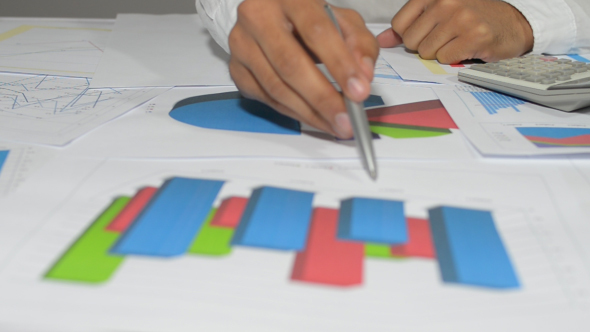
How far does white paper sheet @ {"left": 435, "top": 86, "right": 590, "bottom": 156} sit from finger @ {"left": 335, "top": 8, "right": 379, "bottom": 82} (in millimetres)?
108

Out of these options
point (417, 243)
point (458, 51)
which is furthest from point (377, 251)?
point (458, 51)

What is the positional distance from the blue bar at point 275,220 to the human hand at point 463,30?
0.43 meters

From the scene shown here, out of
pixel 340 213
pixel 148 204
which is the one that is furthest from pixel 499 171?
pixel 148 204

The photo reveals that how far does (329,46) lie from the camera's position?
14.1 inches

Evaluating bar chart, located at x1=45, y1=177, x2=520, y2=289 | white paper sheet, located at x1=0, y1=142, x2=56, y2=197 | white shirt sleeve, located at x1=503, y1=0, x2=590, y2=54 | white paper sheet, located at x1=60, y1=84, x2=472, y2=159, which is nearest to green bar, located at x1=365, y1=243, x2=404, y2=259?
bar chart, located at x1=45, y1=177, x2=520, y2=289

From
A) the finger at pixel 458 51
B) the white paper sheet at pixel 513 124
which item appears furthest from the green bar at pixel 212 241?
the finger at pixel 458 51

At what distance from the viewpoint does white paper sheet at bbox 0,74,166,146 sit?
40 cm

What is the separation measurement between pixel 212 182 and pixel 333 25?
Result: 16cm

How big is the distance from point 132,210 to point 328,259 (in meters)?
0.13

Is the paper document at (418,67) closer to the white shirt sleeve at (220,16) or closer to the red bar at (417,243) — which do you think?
the white shirt sleeve at (220,16)

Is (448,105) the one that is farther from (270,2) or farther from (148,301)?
(148,301)

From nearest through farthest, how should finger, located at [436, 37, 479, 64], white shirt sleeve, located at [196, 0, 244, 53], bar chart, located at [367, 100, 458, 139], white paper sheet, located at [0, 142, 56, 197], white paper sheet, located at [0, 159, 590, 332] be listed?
white paper sheet, located at [0, 159, 590, 332] → white paper sheet, located at [0, 142, 56, 197] → bar chart, located at [367, 100, 458, 139] → white shirt sleeve, located at [196, 0, 244, 53] → finger, located at [436, 37, 479, 64]

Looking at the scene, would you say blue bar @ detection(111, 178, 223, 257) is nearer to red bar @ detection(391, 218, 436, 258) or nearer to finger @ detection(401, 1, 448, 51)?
red bar @ detection(391, 218, 436, 258)

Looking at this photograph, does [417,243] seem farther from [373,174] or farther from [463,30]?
[463,30]
